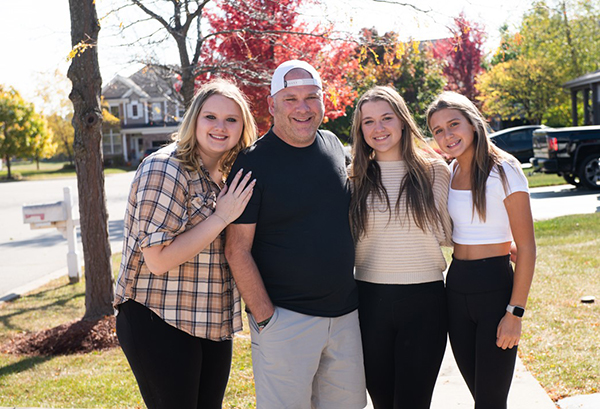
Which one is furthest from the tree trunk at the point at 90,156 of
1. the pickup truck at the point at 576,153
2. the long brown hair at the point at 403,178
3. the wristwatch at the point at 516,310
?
the pickup truck at the point at 576,153

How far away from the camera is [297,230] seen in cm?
294

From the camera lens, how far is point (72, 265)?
9367 millimetres

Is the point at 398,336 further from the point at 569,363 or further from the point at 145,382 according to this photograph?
the point at 569,363

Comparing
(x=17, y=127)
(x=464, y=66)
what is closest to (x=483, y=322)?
(x=464, y=66)

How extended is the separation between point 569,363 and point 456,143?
2.44 metres

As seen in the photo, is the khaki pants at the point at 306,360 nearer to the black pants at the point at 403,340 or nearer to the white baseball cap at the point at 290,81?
the black pants at the point at 403,340

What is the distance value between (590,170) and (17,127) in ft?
115

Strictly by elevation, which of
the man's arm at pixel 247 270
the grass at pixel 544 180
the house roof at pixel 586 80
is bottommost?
the grass at pixel 544 180

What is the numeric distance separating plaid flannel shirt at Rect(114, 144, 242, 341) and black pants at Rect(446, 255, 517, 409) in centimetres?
117

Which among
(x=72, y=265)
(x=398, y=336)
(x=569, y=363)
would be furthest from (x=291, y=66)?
(x=72, y=265)

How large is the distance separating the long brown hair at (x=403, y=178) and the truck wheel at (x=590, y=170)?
504 inches

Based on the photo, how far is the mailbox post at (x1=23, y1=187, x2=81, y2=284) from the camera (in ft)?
29.3

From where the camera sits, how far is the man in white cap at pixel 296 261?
2918 mm

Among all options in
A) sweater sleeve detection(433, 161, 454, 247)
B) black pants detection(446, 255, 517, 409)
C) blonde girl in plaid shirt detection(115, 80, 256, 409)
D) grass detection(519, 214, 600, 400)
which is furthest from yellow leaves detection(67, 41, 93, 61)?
grass detection(519, 214, 600, 400)
